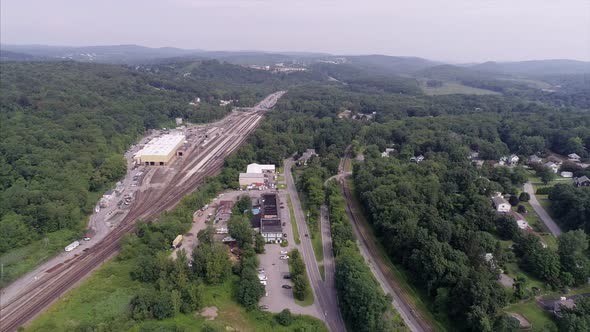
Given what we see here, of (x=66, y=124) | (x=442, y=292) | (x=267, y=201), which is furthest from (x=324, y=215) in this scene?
(x=66, y=124)

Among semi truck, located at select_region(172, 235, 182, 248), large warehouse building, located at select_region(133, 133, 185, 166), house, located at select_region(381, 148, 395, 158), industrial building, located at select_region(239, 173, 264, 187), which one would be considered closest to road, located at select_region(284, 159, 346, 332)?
industrial building, located at select_region(239, 173, 264, 187)

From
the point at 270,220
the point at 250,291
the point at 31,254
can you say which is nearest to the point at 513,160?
the point at 270,220

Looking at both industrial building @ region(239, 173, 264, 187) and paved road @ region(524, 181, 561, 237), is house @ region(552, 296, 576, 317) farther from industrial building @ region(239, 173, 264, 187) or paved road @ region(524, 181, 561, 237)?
industrial building @ region(239, 173, 264, 187)

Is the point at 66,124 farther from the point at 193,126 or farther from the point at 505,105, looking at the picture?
the point at 505,105

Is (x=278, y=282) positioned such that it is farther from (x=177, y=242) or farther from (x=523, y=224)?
(x=523, y=224)

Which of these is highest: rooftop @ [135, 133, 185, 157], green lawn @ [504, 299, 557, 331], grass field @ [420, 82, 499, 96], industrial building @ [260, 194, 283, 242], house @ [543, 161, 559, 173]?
grass field @ [420, 82, 499, 96]

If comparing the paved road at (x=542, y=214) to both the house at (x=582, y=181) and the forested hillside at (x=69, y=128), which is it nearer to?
the house at (x=582, y=181)

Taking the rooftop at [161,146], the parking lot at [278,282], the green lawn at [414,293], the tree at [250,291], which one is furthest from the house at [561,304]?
the rooftop at [161,146]
